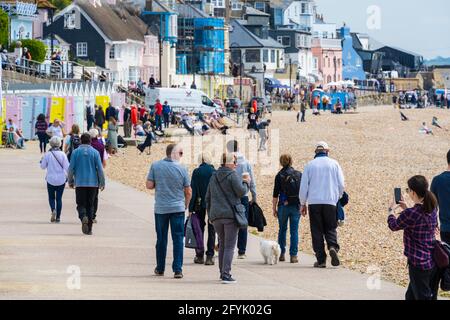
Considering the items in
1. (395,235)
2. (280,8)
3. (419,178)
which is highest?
(280,8)

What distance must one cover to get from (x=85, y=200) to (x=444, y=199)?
723cm

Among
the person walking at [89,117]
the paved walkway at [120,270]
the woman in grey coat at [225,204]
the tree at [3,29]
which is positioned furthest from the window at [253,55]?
Result: the woman in grey coat at [225,204]

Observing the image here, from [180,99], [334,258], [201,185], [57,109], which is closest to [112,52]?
[180,99]

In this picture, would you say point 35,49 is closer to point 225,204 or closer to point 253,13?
point 225,204

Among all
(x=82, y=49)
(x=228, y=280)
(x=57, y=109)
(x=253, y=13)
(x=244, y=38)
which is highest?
(x=253, y=13)

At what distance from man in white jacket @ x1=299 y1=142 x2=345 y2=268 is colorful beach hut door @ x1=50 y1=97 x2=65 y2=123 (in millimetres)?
29156

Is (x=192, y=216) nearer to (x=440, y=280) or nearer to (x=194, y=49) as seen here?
(x=440, y=280)

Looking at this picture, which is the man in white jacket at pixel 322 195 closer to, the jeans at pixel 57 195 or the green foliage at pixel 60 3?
the jeans at pixel 57 195

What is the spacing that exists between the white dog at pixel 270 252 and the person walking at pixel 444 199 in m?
3.66

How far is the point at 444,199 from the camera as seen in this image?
1292 cm

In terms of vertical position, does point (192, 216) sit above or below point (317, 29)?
below

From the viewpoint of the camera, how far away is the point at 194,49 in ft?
357

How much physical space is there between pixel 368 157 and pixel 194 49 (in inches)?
2528
